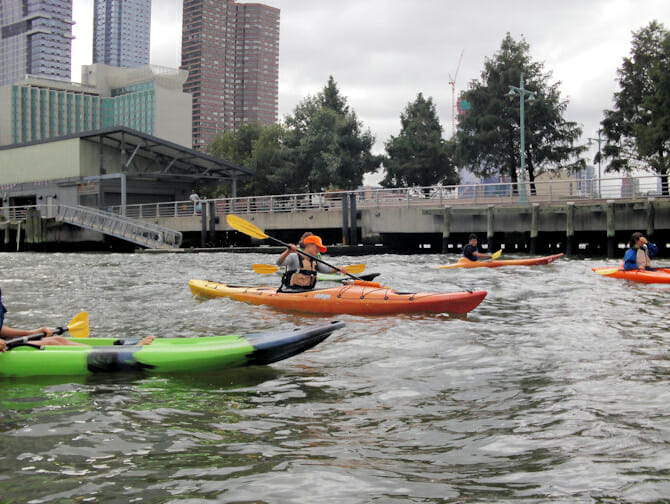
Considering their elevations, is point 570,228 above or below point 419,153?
below

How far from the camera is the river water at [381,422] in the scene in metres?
3.65

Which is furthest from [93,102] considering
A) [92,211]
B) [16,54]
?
[92,211]

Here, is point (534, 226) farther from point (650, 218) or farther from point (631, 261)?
point (631, 261)

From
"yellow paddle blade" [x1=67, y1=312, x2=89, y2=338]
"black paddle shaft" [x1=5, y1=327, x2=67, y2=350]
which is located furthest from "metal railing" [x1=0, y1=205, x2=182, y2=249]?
"black paddle shaft" [x1=5, y1=327, x2=67, y2=350]

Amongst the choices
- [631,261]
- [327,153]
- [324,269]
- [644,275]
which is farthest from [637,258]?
[327,153]

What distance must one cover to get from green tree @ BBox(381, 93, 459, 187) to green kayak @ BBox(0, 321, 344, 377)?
46503mm

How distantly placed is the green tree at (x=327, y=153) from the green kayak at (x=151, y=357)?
44.4 meters

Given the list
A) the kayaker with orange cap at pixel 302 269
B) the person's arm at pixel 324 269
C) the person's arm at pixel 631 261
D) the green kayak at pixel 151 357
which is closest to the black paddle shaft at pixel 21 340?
the green kayak at pixel 151 357

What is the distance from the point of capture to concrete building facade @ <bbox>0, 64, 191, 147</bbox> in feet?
380

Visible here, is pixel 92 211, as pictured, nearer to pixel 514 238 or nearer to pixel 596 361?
pixel 514 238

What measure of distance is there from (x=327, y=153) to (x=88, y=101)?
90.5 meters

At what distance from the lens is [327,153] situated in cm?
5056

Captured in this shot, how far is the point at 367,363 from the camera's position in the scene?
6969 millimetres

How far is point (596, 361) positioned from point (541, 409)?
191 centimetres
